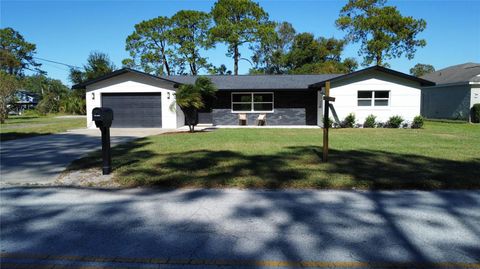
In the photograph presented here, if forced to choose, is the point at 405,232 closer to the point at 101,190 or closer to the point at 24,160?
the point at 101,190

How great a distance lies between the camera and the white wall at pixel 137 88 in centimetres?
2198

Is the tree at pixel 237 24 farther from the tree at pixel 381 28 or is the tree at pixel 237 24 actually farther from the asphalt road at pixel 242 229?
the asphalt road at pixel 242 229

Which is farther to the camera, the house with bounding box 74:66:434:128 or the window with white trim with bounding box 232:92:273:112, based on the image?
the window with white trim with bounding box 232:92:273:112

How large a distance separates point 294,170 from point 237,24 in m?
37.4

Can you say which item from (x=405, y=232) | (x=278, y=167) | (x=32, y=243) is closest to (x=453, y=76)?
(x=278, y=167)

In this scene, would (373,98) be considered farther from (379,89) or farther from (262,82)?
(262,82)

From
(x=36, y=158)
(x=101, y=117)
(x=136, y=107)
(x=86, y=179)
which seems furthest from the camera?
(x=136, y=107)

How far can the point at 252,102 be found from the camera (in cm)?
2480

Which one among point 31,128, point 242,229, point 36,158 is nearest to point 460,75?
point 36,158

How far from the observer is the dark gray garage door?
22266mm

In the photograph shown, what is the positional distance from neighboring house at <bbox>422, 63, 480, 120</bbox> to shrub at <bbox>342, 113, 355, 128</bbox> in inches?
408

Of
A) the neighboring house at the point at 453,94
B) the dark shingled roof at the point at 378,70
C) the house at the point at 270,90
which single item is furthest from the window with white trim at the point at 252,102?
the neighboring house at the point at 453,94

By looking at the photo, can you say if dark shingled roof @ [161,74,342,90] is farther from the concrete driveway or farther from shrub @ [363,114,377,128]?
the concrete driveway

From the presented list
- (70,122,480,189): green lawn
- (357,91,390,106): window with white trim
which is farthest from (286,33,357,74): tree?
(70,122,480,189): green lawn
